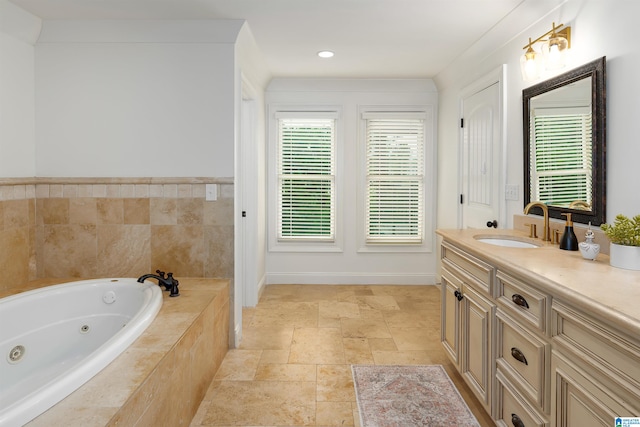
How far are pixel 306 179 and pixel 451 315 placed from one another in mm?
2557

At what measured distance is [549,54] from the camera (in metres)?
2.22

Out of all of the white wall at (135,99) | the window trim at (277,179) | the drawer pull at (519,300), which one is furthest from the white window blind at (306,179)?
the drawer pull at (519,300)

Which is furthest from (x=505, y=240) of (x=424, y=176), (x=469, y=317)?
→ (x=424, y=176)

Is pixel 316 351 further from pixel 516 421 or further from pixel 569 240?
pixel 569 240

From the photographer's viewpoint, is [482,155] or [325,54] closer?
[482,155]

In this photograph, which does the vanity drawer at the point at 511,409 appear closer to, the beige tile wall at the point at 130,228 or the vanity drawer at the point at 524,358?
the vanity drawer at the point at 524,358

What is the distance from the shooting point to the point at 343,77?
4.36 m

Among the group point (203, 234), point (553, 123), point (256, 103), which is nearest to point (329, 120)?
point (256, 103)

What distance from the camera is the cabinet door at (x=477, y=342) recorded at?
6.25 feet

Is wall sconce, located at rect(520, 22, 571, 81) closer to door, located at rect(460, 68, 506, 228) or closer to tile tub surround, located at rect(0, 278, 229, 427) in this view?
door, located at rect(460, 68, 506, 228)

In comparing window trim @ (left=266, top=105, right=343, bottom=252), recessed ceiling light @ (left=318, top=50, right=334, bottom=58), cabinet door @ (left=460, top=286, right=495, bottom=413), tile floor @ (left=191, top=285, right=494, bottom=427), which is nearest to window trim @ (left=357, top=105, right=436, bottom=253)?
window trim @ (left=266, top=105, right=343, bottom=252)

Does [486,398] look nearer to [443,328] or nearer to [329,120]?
[443,328]

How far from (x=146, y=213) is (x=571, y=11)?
118 inches

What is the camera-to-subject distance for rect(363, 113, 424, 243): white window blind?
4.56 meters
